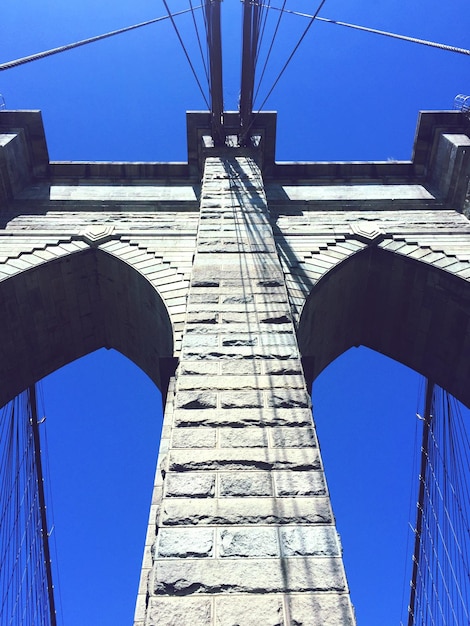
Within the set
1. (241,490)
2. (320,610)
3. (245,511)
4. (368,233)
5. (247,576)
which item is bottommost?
(320,610)

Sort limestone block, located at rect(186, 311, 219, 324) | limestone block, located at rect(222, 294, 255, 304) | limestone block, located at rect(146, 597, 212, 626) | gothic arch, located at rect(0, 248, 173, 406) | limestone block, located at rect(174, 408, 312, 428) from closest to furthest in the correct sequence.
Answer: limestone block, located at rect(146, 597, 212, 626) → limestone block, located at rect(174, 408, 312, 428) → limestone block, located at rect(186, 311, 219, 324) → limestone block, located at rect(222, 294, 255, 304) → gothic arch, located at rect(0, 248, 173, 406)

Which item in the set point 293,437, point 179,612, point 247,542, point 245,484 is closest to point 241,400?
point 293,437

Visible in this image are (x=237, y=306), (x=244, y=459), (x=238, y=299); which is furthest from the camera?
(x=238, y=299)

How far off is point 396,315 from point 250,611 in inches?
309

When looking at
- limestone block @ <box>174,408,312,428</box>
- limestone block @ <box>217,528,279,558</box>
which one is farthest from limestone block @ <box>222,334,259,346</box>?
limestone block @ <box>217,528,279,558</box>

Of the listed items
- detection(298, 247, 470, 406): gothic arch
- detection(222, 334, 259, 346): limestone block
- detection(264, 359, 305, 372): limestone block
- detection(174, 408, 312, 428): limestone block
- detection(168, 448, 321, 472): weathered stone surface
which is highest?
detection(298, 247, 470, 406): gothic arch

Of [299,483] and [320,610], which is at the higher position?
[299,483]

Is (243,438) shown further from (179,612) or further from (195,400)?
(179,612)

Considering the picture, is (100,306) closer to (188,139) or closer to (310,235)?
(310,235)

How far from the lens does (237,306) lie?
582cm

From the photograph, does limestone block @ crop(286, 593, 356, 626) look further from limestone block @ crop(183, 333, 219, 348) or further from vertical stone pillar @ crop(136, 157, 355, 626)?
limestone block @ crop(183, 333, 219, 348)

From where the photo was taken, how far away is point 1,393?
9.02m

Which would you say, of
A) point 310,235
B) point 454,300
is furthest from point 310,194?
point 454,300

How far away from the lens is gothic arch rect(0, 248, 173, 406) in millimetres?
8984
